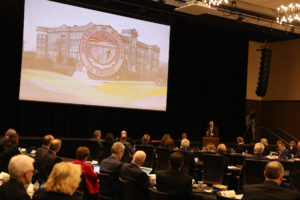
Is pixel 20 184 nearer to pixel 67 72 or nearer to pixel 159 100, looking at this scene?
pixel 67 72

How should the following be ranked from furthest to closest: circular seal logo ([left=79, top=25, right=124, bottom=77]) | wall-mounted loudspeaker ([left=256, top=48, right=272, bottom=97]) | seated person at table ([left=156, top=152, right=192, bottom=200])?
wall-mounted loudspeaker ([left=256, top=48, right=272, bottom=97]) < circular seal logo ([left=79, top=25, right=124, bottom=77]) < seated person at table ([left=156, top=152, right=192, bottom=200])

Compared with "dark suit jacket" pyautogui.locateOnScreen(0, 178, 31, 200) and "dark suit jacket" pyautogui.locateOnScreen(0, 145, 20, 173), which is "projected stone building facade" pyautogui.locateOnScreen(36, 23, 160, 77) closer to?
"dark suit jacket" pyautogui.locateOnScreen(0, 145, 20, 173)

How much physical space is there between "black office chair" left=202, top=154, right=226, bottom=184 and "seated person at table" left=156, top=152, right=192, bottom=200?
9.36 feet

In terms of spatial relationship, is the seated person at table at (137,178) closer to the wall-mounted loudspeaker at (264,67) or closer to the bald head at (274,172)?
the bald head at (274,172)

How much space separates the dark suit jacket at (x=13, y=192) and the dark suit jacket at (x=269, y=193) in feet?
6.69

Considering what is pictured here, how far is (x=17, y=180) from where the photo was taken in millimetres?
3090

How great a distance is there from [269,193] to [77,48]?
32.2 feet

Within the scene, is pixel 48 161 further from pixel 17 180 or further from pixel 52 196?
pixel 52 196

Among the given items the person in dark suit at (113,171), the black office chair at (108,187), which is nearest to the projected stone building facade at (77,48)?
the person in dark suit at (113,171)

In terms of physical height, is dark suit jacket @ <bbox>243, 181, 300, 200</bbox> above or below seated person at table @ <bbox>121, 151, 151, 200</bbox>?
above

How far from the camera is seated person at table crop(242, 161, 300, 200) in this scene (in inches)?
135

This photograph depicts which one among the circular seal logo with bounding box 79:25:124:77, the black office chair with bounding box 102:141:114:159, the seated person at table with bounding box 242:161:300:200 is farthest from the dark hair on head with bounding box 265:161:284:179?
the circular seal logo with bounding box 79:25:124:77

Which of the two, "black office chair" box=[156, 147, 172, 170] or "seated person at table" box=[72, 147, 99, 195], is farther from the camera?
"black office chair" box=[156, 147, 172, 170]

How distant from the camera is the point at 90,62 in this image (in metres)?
12.5
